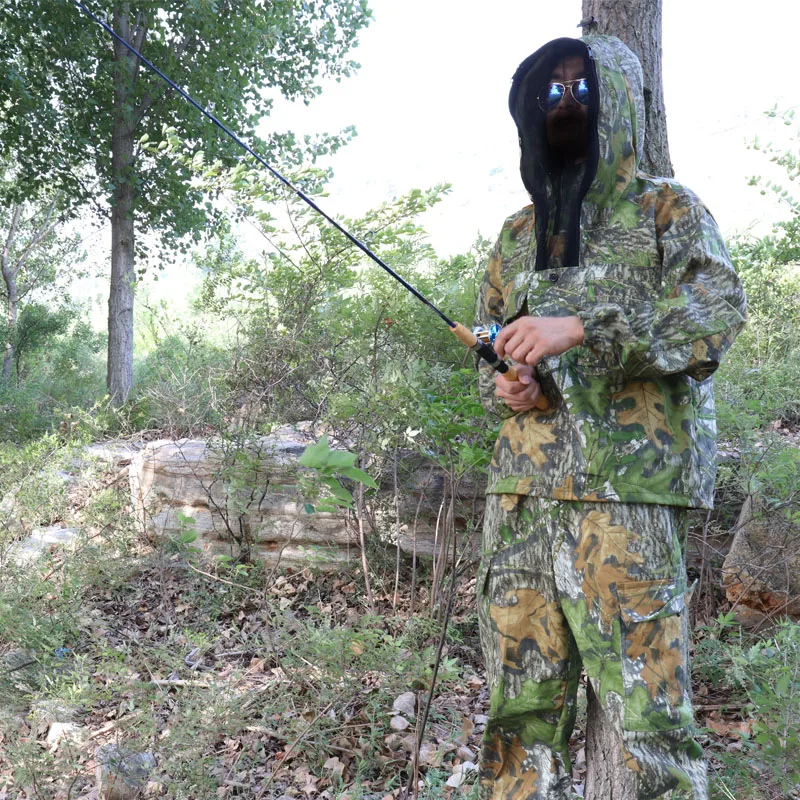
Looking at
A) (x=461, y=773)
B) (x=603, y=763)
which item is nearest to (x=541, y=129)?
(x=603, y=763)

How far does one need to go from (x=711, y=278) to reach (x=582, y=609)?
2.70 ft

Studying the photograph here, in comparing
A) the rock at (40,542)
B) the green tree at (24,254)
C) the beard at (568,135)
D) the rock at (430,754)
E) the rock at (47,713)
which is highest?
the green tree at (24,254)

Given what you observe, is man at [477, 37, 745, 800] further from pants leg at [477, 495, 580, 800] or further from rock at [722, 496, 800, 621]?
rock at [722, 496, 800, 621]

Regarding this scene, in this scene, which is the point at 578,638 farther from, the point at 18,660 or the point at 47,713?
the point at 18,660

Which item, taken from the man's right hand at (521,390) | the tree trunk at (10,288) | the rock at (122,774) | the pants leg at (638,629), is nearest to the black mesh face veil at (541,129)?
the man's right hand at (521,390)

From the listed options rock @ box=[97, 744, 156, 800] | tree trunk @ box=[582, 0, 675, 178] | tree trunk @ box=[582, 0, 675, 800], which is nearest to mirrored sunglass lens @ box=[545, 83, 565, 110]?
tree trunk @ box=[582, 0, 675, 800]

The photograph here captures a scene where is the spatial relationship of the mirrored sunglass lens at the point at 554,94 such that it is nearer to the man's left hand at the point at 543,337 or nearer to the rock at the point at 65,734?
the man's left hand at the point at 543,337

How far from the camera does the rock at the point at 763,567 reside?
3408 millimetres

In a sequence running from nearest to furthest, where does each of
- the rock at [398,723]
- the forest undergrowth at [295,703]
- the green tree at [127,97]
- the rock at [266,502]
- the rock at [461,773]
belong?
the forest undergrowth at [295,703] < the rock at [461,773] < the rock at [398,723] < the rock at [266,502] < the green tree at [127,97]

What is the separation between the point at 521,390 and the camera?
6.29 ft

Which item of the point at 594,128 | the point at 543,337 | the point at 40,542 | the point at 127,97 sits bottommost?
the point at 40,542

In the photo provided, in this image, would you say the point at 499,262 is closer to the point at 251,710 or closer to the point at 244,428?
the point at 251,710

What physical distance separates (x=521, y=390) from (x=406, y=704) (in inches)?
78.1

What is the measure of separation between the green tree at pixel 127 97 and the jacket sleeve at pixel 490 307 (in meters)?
6.78
